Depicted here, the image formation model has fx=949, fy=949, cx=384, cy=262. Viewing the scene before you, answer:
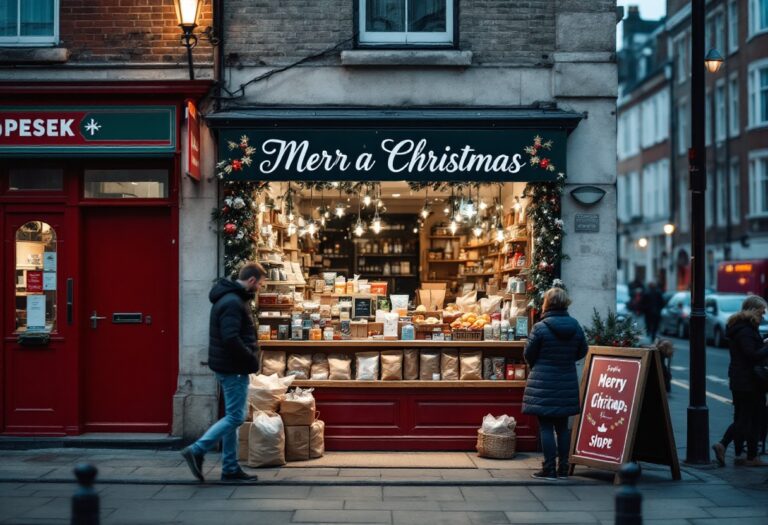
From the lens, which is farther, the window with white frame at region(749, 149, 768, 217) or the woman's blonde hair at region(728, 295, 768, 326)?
the window with white frame at region(749, 149, 768, 217)

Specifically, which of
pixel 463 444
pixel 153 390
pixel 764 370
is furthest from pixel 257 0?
pixel 764 370

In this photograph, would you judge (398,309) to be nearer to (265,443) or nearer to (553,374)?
(265,443)

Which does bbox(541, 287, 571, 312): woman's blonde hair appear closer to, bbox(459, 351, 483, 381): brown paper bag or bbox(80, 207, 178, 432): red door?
bbox(459, 351, 483, 381): brown paper bag

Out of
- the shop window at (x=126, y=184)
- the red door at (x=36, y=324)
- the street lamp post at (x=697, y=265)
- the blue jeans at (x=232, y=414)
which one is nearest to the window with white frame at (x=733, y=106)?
the street lamp post at (x=697, y=265)

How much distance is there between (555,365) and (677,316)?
2350 cm

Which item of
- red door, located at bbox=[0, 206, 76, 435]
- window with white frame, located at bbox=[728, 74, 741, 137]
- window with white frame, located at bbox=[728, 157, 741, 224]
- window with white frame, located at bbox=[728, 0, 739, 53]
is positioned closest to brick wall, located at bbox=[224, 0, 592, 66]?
red door, located at bbox=[0, 206, 76, 435]

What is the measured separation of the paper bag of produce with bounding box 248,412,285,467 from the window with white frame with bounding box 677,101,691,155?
3986cm

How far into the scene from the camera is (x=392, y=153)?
35.2 ft

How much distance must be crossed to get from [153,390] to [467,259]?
7189 mm

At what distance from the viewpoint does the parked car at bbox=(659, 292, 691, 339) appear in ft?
101

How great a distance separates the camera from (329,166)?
1074 centimetres

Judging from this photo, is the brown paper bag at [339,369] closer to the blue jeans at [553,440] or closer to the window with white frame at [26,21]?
the blue jeans at [553,440]

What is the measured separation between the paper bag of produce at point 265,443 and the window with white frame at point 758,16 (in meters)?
32.2

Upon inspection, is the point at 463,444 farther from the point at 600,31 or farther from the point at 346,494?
the point at 600,31
